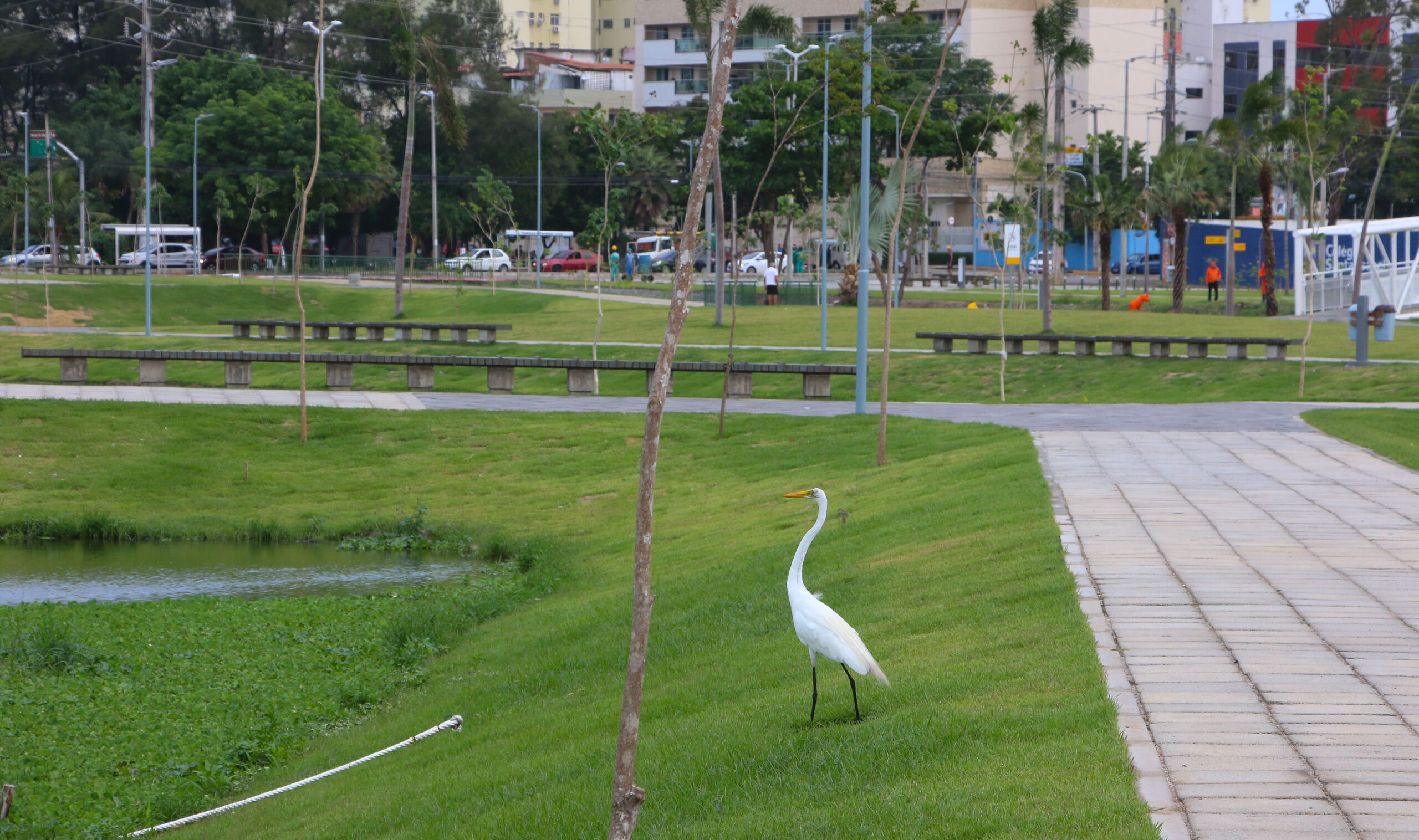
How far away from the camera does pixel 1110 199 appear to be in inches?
1839

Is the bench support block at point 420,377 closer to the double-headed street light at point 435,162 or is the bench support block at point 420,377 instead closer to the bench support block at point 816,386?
the bench support block at point 816,386

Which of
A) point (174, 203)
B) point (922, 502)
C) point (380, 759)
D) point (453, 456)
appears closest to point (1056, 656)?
point (380, 759)

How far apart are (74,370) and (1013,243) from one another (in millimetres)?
28482

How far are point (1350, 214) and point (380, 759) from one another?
90.0m

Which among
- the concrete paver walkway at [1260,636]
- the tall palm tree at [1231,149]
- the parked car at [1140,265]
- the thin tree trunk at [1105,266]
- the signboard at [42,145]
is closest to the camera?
the concrete paver walkway at [1260,636]

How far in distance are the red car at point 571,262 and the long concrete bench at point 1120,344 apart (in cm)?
4079

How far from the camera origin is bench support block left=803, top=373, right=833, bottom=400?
2395cm

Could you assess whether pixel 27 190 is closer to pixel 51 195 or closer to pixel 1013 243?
pixel 51 195

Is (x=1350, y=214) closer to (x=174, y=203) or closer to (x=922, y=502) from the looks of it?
(x=174, y=203)

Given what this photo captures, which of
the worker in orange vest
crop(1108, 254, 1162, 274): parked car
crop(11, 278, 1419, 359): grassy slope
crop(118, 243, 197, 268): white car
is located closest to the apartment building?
crop(118, 243, 197, 268): white car

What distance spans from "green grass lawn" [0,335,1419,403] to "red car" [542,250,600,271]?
40.5 metres

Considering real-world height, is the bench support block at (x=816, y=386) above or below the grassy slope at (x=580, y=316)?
below

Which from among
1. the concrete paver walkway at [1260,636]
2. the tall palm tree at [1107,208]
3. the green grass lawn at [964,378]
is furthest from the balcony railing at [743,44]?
the concrete paver walkway at [1260,636]

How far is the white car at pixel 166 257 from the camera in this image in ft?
194
